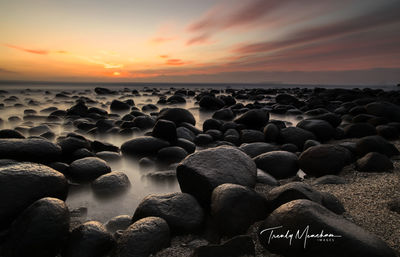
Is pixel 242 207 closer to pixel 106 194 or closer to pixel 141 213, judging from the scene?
pixel 141 213

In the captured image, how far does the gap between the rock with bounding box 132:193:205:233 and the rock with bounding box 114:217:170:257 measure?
151mm

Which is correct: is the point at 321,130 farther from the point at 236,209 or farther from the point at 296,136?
the point at 236,209

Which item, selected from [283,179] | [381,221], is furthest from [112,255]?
[283,179]

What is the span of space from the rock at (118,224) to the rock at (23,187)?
0.61 m

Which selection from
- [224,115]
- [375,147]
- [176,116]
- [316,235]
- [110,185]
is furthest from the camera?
[224,115]

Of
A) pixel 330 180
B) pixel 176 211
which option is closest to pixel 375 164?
pixel 330 180

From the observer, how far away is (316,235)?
5.66 feet

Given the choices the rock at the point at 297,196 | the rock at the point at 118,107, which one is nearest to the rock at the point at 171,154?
the rock at the point at 297,196

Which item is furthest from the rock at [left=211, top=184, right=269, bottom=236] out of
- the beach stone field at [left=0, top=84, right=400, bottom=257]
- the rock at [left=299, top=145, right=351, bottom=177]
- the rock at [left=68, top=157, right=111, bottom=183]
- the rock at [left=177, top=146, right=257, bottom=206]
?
the rock at [left=68, top=157, right=111, bottom=183]

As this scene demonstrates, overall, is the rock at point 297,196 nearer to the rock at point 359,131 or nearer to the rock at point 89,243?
the rock at point 89,243

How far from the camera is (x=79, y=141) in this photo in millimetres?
4562

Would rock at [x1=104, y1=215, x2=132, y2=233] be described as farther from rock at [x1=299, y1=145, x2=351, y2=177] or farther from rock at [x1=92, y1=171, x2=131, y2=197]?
rock at [x1=299, y1=145, x2=351, y2=177]

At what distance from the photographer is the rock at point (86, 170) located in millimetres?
3611

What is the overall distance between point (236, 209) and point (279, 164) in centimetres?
180
